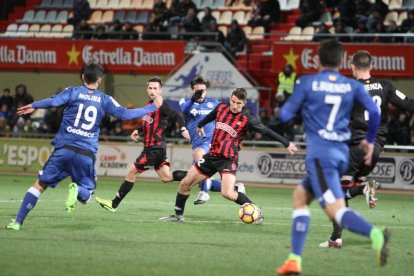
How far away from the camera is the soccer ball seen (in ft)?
40.5

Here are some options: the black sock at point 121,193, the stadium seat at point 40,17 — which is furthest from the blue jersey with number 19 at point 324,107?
the stadium seat at point 40,17

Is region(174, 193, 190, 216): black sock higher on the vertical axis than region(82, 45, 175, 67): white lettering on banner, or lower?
lower

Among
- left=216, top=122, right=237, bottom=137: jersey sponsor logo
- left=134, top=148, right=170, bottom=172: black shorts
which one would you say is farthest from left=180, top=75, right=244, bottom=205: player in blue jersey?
left=216, top=122, right=237, bottom=137: jersey sponsor logo

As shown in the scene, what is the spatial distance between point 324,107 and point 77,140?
4.03 meters

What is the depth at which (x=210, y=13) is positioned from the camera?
28.5 meters

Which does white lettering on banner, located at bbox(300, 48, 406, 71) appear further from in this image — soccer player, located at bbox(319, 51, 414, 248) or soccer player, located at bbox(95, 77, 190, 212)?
soccer player, located at bbox(319, 51, 414, 248)

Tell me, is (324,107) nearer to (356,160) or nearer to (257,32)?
(356,160)

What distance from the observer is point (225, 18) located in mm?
30219

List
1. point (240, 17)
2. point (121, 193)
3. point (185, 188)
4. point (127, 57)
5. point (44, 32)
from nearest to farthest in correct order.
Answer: point (185, 188)
point (121, 193)
point (127, 57)
point (240, 17)
point (44, 32)

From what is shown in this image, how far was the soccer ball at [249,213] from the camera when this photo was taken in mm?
12352

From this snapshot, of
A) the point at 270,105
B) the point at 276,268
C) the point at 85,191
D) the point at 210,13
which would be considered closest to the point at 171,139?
the point at 270,105

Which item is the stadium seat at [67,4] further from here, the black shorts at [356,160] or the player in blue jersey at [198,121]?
the black shorts at [356,160]

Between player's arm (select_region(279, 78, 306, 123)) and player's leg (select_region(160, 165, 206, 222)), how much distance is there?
4621mm

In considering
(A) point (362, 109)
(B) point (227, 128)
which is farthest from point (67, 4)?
(A) point (362, 109)
